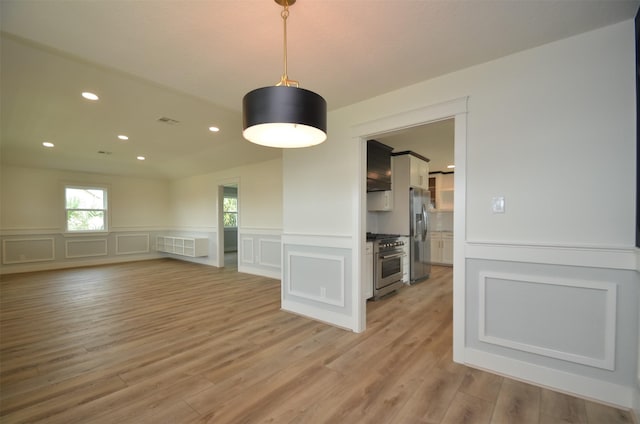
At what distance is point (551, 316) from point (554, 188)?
0.92 meters

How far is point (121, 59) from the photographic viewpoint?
223cm

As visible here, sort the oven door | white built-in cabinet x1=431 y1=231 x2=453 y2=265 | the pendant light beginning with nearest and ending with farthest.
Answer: the pendant light, the oven door, white built-in cabinet x1=431 y1=231 x2=453 y2=265

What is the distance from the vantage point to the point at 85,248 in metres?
7.39

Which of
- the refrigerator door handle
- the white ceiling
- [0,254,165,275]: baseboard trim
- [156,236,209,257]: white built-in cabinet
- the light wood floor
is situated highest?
the white ceiling

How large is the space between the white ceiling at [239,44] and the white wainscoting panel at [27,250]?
4.66 meters

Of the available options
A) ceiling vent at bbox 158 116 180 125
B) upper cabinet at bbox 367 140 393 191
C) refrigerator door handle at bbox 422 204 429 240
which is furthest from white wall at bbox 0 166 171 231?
refrigerator door handle at bbox 422 204 429 240

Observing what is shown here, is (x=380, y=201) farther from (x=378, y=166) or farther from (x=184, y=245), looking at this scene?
(x=184, y=245)

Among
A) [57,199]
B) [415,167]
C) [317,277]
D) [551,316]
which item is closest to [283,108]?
[551,316]

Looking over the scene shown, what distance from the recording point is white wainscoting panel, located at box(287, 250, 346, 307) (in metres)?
3.19

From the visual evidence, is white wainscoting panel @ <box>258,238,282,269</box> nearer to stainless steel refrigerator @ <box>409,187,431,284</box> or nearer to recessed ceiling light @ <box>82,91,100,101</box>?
stainless steel refrigerator @ <box>409,187,431,284</box>

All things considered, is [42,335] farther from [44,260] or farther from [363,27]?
[44,260]

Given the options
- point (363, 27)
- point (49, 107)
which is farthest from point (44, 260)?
point (363, 27)

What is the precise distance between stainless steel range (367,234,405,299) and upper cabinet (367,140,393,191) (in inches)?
35.8

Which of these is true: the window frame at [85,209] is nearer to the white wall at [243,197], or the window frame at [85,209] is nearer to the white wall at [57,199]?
the white wall at [57,199]
